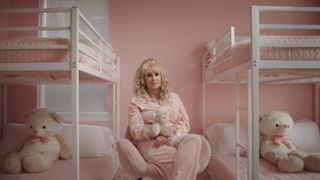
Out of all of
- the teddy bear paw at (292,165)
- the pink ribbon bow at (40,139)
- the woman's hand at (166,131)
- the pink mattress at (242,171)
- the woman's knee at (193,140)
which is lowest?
the pink mattress at (242,171)

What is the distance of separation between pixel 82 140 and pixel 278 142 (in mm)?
1741

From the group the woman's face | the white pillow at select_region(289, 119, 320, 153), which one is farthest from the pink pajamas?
the white pillow at select_region(289, 119, 320, 153)

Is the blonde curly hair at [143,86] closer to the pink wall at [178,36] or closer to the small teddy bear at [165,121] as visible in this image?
the small teddy bear at [165,121]

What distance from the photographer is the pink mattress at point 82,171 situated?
6.52ft

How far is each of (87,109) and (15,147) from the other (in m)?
0.83

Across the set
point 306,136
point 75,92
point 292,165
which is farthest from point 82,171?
point 306,136

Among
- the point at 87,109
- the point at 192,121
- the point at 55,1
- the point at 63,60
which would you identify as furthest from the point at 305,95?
the point at 55,1

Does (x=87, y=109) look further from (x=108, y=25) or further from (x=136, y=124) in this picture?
(x=136, y=124)

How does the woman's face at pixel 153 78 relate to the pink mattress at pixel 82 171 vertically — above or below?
above

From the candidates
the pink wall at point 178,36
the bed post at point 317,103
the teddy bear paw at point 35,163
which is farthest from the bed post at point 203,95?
the teddy bear paw at point 35,163

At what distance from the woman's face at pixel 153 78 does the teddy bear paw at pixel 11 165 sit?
108cm

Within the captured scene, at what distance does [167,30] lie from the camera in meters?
3.26

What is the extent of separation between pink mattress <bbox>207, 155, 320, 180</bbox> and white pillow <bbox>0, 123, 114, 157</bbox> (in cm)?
101

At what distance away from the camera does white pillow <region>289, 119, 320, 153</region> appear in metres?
2.92
